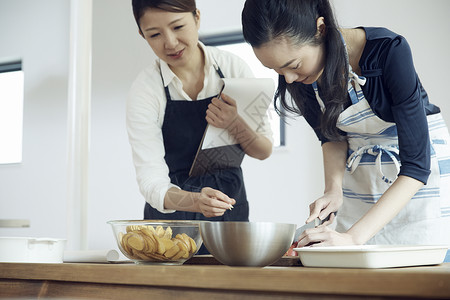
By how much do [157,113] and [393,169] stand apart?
27.6 inches

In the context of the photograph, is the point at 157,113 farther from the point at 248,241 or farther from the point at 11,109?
the point at 11,109

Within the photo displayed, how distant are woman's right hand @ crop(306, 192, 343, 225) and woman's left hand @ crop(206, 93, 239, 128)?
413mm

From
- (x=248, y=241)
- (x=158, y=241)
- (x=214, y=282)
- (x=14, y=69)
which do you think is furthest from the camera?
(x=14, y=69)

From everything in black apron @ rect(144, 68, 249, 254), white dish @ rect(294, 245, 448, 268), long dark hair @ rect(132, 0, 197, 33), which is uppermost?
long dark hair @ rect(132, 0, 197, 33)

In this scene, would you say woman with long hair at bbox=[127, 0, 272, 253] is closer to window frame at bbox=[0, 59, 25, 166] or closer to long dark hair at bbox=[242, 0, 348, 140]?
long dark hair at bbox=[242, 0, 348, 140]

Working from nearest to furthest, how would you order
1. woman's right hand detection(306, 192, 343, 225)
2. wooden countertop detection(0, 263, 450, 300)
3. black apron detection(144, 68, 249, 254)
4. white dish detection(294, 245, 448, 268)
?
wooden countertop detection(0, 263, 450, 300)
white dish detection(294, 245, 448, 268)
woman's right hand detection(306, 192, 343, 225)
black apron detection(144, 68, 249, 254)

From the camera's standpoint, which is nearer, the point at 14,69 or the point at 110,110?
the point at 110,110

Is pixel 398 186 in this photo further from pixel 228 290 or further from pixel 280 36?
pixel 228 290

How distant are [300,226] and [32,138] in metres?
1.45

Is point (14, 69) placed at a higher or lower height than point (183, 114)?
Answer: higher

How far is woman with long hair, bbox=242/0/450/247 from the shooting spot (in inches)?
44.3

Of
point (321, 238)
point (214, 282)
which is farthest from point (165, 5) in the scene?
point (214, 282)

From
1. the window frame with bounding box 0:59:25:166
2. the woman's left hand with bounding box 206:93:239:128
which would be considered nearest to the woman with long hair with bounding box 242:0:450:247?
the woman's left hand with bounding box 206:93:239:128

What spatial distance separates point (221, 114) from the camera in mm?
1585
